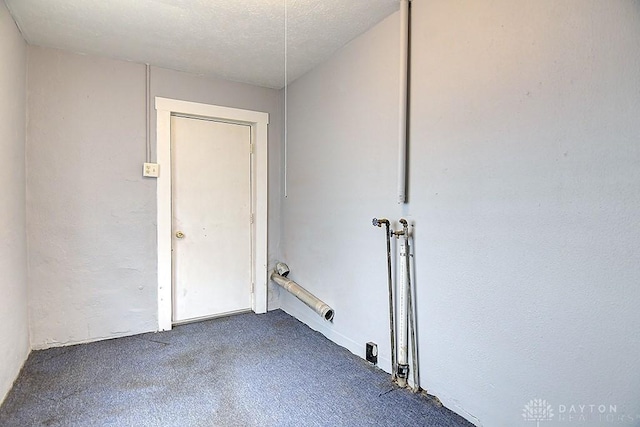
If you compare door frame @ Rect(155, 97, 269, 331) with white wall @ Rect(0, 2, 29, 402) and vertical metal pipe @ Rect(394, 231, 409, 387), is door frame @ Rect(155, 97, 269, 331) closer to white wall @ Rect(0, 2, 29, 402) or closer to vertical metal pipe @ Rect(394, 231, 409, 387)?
white wall @ Rect(0, 2, 29, 402)

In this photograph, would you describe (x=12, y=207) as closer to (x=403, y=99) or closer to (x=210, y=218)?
(x=210, y=218)

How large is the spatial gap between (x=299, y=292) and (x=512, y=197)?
212 cm

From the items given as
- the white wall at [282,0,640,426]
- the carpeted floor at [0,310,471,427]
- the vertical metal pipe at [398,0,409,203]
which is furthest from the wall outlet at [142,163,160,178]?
the vertical metal pipe at [398,0,409,203]

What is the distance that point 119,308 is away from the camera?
2.93 m

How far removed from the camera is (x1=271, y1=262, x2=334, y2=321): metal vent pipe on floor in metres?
2.81

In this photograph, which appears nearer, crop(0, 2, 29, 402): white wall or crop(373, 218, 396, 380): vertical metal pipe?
crop(0, 2, 29, 402): white wall

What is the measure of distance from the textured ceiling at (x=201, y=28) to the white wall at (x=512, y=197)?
34cm

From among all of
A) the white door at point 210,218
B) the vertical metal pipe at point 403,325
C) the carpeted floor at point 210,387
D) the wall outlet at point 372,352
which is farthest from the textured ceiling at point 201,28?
the carpeted floor at point 210,387

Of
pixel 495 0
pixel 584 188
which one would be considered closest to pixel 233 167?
pixel 495 0

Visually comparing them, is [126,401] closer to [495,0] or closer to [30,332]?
[30,332]

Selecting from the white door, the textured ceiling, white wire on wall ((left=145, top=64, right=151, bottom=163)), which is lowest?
the white door

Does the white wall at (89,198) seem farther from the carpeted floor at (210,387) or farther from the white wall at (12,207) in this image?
the carpeted floor at (210,387)

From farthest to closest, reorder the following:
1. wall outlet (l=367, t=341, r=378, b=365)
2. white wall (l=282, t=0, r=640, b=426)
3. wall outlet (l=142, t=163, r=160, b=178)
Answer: wall outlet (l=142, t=163, r=160, b=178), wall outlet (l=367, t=341, r=378, b=365), white wall (l=282, t=0, r=640, b=426)

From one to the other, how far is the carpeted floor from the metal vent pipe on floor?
0.87 feet
